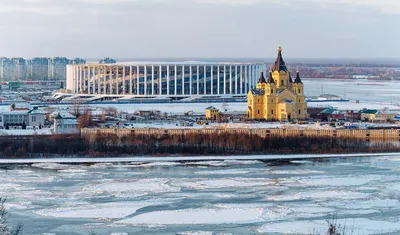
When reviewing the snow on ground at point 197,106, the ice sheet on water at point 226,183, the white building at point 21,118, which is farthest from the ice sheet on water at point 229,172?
the snow on ground at point 197,106

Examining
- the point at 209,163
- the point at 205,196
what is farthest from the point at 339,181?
the point at 209,163

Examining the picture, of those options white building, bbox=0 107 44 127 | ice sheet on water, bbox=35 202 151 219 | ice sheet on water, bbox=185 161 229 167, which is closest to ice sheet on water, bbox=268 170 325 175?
ice sheet on water, bbox=185 161 229 167

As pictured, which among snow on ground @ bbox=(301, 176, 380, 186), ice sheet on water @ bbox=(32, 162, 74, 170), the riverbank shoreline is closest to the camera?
snow on ground @ bbox=(301, 176, 380, 186)

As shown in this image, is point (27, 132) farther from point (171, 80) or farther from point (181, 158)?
point (171, 80)

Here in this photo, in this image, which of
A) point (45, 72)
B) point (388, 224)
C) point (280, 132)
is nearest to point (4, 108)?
point (280, 132)

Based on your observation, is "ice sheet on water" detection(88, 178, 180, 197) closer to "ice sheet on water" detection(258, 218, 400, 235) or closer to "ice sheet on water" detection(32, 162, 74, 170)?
"ice sheet on water" detection(32, 162, 74, 170)

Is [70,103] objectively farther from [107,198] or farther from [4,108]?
[107,198]
